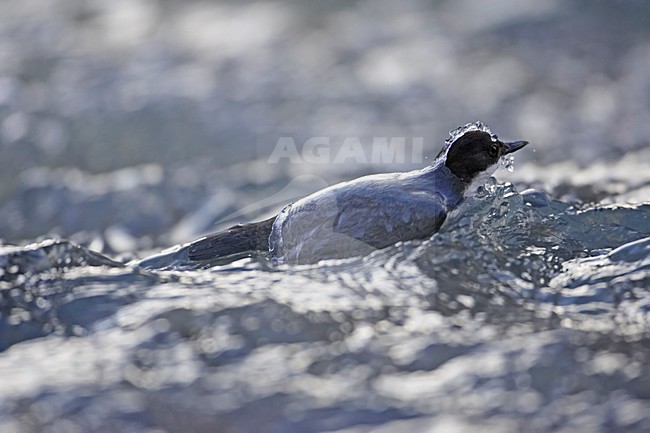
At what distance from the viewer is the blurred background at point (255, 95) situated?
6484 mm

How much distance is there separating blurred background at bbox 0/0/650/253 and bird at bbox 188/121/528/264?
140cm

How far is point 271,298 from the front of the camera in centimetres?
363

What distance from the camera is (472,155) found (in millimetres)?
4543

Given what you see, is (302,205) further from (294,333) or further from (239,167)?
(239,167)

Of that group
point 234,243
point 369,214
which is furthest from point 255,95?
point 369,214

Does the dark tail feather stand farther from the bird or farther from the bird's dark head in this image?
the bird's dark head

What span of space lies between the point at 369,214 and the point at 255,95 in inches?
154

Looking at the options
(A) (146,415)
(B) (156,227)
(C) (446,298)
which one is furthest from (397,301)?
(B) (156,227)

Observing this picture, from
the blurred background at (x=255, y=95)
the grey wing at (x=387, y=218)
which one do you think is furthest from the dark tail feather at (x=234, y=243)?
the blurred background at (x=255, y=95)

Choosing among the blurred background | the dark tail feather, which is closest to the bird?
the dark tail feather

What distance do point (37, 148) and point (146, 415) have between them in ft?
15.5

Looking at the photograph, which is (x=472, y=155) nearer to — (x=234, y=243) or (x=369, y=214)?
(x=369, y=214)

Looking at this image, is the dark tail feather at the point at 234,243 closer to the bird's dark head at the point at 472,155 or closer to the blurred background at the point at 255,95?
the bird's dark head at the point at 472,155

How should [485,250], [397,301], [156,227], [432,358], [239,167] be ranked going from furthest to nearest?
[239,167], [156,227], [485,250], [397,301], [432,358]
